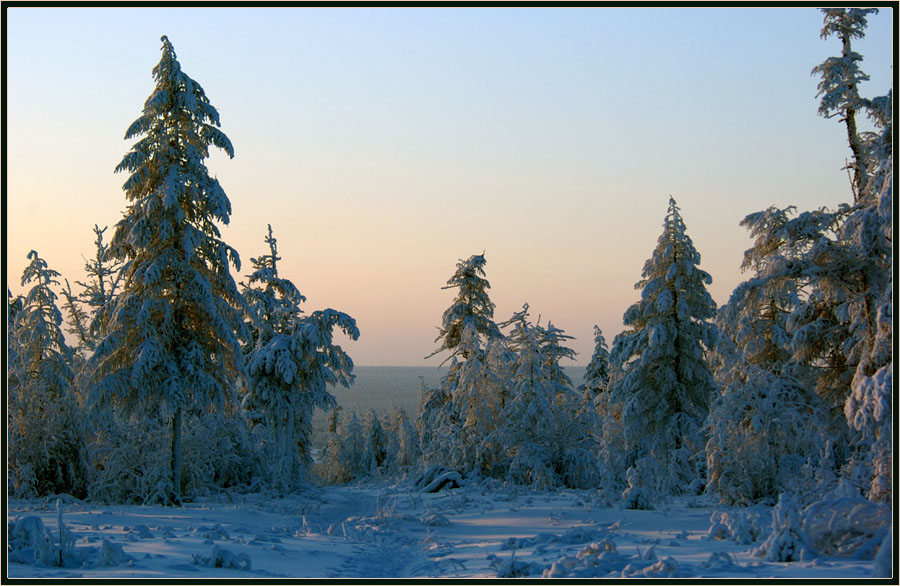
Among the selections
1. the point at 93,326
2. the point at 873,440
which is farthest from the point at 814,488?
the point at 93,326

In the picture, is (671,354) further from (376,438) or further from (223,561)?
(376,438)

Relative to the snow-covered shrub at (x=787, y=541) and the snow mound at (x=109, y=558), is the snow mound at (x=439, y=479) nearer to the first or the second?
the snow mound at (x=109, y=558)

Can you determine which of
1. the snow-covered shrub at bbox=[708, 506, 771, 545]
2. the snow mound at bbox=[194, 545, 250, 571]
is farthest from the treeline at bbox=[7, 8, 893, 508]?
the snow mound at bbox=[194, 545, 250, 571]

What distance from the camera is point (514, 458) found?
81.2 feet

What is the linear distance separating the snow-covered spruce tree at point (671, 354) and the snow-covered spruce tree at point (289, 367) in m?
10.3

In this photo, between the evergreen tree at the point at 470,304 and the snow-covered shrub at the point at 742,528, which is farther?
the evergreen tree at the point at 470,304

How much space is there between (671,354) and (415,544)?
51.1 ft

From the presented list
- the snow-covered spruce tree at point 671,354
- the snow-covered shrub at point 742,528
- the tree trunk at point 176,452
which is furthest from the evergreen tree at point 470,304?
the snow-covered shrub at point 742,528

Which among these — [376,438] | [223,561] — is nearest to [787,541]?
[223,561]

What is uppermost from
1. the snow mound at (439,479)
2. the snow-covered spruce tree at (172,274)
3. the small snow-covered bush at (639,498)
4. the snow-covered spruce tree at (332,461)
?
the snow-covered spruce tree at (172,274)

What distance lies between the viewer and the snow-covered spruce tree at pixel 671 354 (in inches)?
1030

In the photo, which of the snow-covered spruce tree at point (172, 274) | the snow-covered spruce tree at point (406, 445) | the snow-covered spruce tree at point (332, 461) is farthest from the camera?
the snow-covered spruce tree at point (332, 461)

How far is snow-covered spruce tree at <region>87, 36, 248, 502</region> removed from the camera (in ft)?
64.8

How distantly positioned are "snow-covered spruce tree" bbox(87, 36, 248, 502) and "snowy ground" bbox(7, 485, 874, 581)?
3034mm
